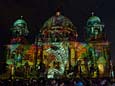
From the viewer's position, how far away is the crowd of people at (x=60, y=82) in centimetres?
3681

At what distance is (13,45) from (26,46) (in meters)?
2.10

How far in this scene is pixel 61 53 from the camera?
4262cm

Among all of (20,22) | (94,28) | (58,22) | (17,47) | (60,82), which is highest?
(20,22)

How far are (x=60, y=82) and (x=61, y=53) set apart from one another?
608cm

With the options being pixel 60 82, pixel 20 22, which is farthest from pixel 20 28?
pixel 60 82

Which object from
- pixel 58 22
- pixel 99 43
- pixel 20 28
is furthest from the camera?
pixel 20 28

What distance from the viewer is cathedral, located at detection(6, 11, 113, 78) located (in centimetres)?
4053

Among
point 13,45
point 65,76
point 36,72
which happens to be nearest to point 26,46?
point 13,45

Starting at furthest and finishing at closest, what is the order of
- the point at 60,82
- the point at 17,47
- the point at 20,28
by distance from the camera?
the point at 20,28 → the point at 17,47 → the point at 60,82

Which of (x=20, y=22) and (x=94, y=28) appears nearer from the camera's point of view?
(x=94, y=28)

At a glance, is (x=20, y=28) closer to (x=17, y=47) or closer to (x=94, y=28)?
(x=17, y=47)

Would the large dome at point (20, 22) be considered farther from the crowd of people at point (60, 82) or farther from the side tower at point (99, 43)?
the crowd of people at point (60, 82)

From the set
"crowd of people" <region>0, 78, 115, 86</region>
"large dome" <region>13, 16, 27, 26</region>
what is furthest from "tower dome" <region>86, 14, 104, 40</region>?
"large dome" <region>13, 16, 27, 26</region>

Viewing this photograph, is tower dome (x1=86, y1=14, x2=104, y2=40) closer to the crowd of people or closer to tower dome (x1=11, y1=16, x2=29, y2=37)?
the crowd of people
